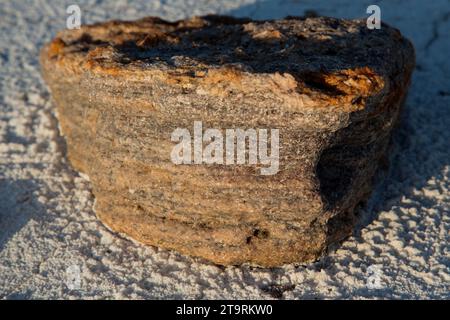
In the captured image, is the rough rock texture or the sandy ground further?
the sandy ground

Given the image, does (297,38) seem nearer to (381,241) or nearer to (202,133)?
(202,133)

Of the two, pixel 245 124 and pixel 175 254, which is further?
pixel 175 254

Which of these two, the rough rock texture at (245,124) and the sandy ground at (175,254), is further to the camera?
the sandy ground at (175,254)

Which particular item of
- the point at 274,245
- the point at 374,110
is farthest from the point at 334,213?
the point at 374,110

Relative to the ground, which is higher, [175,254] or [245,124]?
[245,124]
